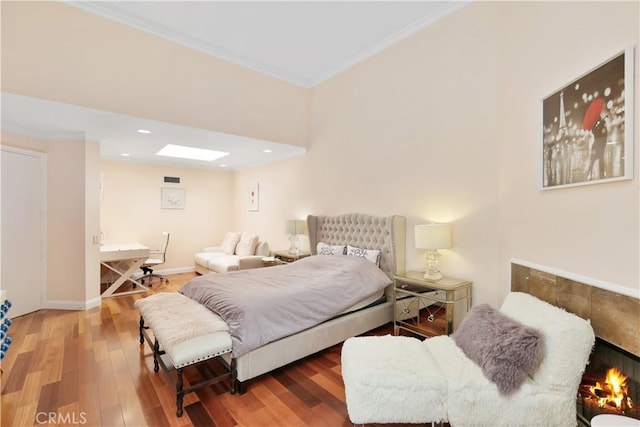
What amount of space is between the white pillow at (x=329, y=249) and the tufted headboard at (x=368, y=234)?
125 millimetres

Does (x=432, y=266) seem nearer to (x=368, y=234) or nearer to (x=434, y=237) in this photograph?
(x=434, y=237)

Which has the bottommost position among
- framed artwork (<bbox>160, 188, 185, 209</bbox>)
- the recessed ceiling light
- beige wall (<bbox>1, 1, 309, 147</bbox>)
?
framed artwork (<bbox>160, 188, 185, 209</bbox>)

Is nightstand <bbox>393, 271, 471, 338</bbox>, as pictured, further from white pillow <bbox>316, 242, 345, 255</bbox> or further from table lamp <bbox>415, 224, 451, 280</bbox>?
white pillow <bbox>316, 242, 345, 255</bbox>

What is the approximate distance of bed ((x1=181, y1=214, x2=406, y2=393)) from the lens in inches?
88.6

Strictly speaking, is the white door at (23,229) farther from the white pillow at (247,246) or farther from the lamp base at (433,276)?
the lamp base at (433,276)

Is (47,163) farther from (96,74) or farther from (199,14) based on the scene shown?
(199,14)

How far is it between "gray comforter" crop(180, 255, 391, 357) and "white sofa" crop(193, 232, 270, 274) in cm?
174

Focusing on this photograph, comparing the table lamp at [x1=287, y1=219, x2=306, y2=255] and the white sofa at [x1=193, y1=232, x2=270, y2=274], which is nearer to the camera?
the table lamp at [x1=287, y1=219, x2=306, y2=255]

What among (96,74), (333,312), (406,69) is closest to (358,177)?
(406,69)

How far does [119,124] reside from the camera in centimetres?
348

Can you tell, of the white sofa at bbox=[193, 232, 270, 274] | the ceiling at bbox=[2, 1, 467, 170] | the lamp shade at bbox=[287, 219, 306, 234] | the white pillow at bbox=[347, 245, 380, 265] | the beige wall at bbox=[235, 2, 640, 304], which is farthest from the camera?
the white sofa at bbox=[193, 232, 270, 274]

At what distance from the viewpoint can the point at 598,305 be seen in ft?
5.19

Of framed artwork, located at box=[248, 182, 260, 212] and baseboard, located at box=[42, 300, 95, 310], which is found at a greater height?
framed artwork, located at box=[248, 182, 260, 212]

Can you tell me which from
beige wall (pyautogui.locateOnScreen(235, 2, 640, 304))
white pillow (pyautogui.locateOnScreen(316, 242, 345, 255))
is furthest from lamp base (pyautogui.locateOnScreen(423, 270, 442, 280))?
white pillow (pyautogui.locateOnScreen(316, 242, 345, 255))
